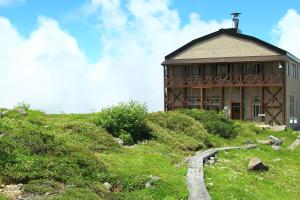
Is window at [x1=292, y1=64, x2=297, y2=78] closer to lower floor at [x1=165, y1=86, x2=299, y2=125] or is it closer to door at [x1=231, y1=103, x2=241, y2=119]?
lower floor at [x1=165, y1=86, x2=299, y2=125]

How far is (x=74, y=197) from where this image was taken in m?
13.7

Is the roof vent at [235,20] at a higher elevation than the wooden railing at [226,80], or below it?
higher

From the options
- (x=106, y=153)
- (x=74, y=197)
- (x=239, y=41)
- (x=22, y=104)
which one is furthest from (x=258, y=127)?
(x=74, y=197)

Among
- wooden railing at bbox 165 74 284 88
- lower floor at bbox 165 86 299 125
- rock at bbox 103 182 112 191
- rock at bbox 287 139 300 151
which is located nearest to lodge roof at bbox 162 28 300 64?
wooden railing at bbox 165 74 284 88

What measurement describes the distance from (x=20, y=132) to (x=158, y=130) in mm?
11332

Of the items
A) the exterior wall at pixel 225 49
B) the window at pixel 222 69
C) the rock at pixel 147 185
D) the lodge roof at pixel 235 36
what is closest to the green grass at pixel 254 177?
the rock at pixel 147 185

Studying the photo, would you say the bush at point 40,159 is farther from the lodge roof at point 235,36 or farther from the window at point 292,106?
the window at point 292,106

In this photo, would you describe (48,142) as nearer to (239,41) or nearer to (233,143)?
(233,143)

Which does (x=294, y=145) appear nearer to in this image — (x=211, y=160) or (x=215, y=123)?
(x=215, y=123)

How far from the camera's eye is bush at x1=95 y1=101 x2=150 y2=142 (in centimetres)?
2637

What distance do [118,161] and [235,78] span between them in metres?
34.1

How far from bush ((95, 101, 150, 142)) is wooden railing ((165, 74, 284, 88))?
25.2m

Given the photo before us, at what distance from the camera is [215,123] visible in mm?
34250

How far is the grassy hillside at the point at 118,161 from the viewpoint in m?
15.3
